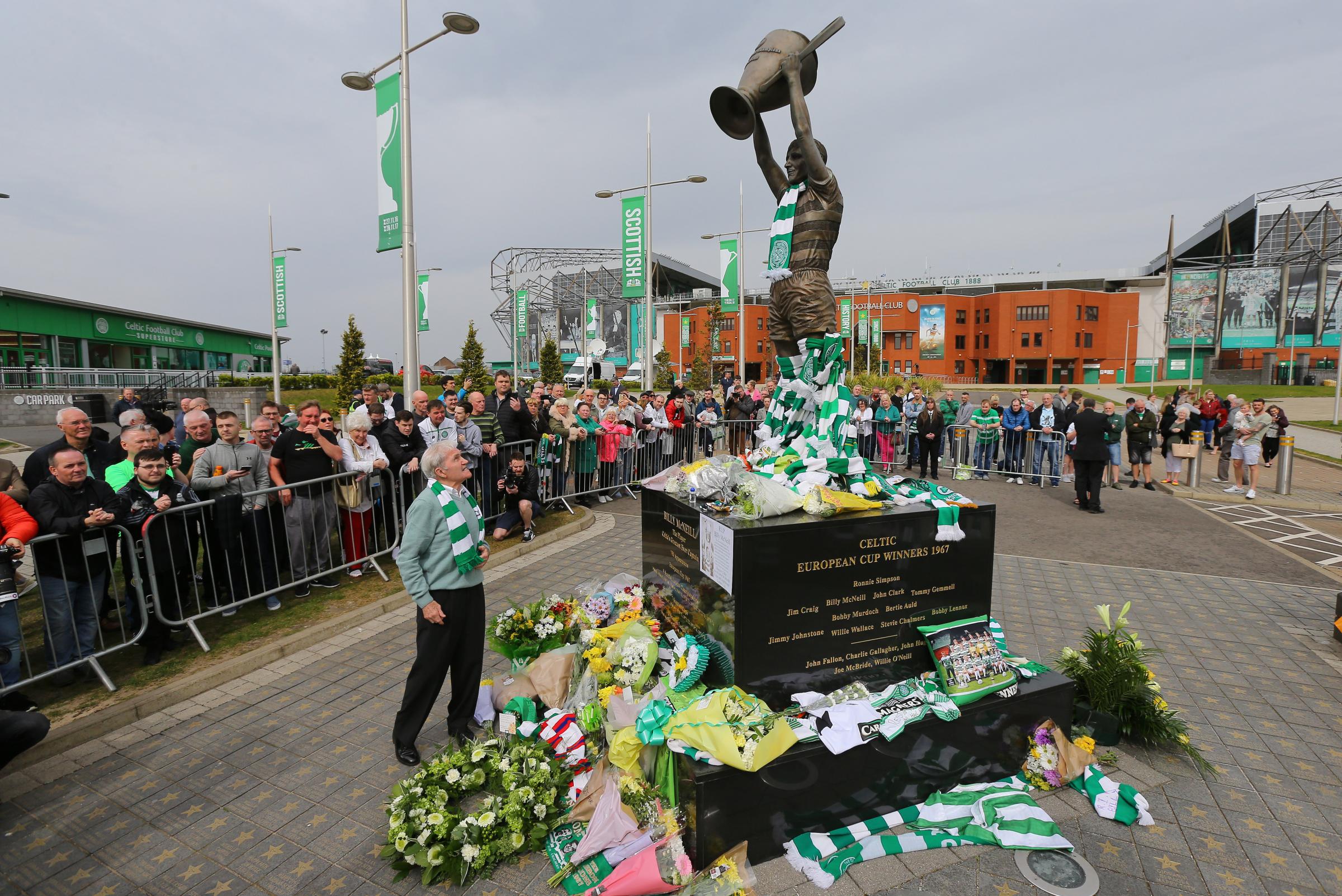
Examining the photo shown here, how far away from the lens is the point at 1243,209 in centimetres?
6475

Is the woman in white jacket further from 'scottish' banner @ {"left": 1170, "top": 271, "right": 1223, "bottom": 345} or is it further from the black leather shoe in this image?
'scottish' banner @ {"left": 1170, "top": 271, "right": 1223, "bottom": 345}

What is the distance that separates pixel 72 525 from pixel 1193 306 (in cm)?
8942

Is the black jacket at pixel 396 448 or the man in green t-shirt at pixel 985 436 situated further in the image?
the man in green t-shirt at pixel 985 436

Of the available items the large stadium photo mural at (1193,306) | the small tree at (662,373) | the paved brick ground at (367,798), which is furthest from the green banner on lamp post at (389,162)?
the large stadium photo mural at (1193,306)

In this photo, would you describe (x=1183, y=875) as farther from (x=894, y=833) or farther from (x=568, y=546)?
(x=568, y=546)

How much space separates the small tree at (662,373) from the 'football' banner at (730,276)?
21.6 m

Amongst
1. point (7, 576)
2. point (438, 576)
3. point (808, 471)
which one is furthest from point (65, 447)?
point (808, 471)

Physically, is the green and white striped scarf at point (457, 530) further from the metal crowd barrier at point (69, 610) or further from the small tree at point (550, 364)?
the small tree at point (550, 364)

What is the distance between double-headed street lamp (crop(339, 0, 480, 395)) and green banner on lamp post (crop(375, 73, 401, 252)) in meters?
0.08

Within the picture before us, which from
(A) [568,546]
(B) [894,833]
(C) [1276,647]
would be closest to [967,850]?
(B) [894,833]

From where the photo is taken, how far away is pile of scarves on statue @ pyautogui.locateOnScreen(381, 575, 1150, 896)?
3191 mm

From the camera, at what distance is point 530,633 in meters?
4.98

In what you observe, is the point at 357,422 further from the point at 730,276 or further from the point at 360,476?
the point at 730,276

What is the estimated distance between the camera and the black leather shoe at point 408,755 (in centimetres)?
406
